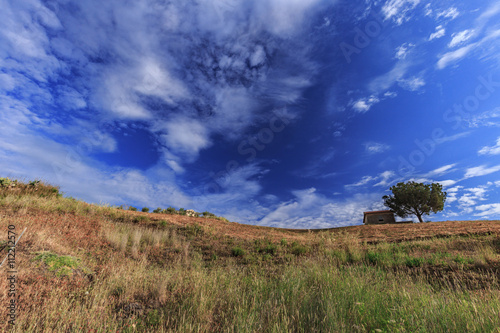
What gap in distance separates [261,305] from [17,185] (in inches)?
929

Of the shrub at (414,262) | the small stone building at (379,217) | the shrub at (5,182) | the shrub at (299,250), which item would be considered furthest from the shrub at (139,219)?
the small stone building at (379,217)

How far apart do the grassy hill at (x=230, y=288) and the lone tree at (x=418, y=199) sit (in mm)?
34206

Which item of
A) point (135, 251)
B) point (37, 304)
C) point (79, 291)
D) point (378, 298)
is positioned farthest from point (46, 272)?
point (378, 298)

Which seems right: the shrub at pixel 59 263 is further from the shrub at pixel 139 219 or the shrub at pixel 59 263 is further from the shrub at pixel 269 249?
the shrub at pixel 139 219

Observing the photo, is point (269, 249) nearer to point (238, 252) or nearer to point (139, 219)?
point (238, 252)

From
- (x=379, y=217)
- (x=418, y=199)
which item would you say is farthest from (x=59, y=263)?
(x=418, y=199)

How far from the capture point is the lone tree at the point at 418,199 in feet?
138

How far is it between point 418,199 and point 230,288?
4915cm

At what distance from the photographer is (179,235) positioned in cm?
1498

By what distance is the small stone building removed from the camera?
38625mm

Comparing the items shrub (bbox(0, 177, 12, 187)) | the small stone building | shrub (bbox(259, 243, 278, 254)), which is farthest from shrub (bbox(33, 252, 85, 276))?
the small stone building

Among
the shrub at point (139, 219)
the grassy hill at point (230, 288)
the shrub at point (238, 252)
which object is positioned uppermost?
the shrub at point (139, 219)

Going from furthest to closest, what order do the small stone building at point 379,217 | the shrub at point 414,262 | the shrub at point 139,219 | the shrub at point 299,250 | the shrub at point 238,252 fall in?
1. the small stone building at point 379,217
2. the shrub at point 139,219
3. the shrub at point 299,250
4. the shrub at point 238,252
5. the shrub at point 414,262

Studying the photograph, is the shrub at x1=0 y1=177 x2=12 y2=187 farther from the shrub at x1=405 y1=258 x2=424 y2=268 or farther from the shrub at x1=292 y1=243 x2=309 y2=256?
the shrub at x1=405 y1=258 x2=424 y2=268
